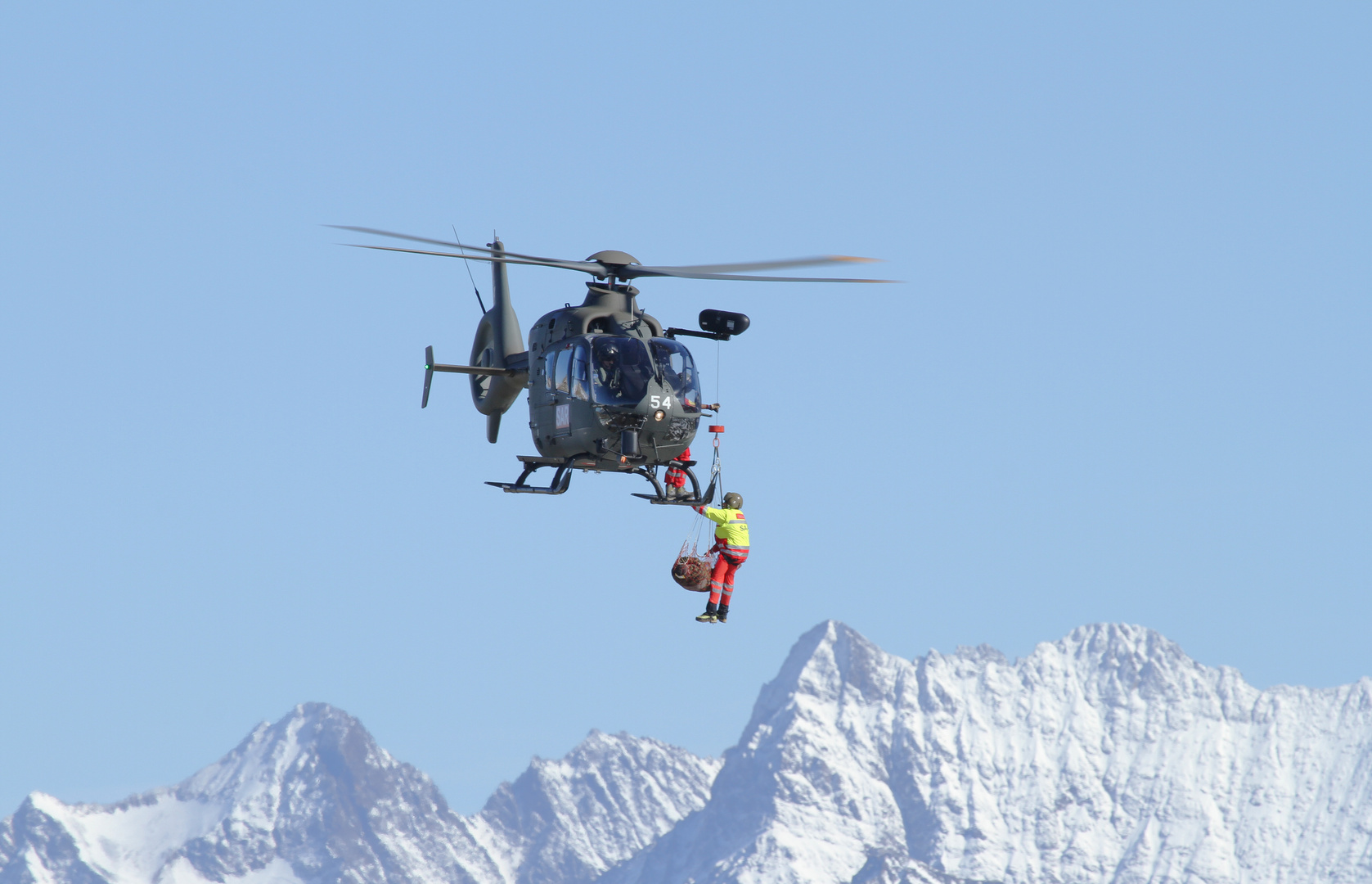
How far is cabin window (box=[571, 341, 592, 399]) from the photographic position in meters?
44.8

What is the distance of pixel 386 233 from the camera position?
1758 inches

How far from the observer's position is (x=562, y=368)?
45.9m

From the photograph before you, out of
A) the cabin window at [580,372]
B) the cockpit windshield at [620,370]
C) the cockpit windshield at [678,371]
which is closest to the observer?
the cockpit windshield at [620,370]

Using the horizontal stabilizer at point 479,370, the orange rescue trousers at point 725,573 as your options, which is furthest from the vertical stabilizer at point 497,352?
the orange rescue trousers at point 725,573

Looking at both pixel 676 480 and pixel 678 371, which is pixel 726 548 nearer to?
pixel 676 480

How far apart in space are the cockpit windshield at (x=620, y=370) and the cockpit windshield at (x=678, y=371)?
33 centimetres

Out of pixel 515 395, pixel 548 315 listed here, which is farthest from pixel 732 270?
pixel 515 395

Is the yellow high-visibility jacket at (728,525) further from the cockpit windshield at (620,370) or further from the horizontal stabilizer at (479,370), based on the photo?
the horizontal stabilizer at (479,370)

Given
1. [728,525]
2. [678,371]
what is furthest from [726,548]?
[678,371]

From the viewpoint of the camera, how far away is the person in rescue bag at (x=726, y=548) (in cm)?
4562

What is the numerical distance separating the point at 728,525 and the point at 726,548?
0.53 m

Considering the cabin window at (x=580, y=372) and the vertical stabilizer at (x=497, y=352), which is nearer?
the cabin window at (x=580, y=372)

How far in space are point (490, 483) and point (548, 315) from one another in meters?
4.31

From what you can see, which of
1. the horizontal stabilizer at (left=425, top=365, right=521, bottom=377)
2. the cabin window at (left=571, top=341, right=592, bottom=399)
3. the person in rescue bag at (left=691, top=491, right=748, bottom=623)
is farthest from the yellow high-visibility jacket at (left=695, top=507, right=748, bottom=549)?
the horizontal stabilizer at (left=425, top=365, right=521, bottom=377)
